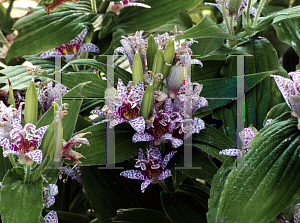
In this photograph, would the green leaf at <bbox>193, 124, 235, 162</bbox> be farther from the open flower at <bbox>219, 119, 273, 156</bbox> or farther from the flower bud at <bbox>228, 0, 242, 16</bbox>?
the flower bud at <bbox>228, 0, 242, 16</bbox>

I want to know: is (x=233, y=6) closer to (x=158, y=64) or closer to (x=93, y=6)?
(x=158, y=64)

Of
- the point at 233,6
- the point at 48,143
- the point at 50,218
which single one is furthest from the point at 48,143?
the point at 233,6

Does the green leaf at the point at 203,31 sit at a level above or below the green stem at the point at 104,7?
below

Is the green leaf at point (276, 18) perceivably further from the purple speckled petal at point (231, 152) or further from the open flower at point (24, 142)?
the open flower at point (24, 142)

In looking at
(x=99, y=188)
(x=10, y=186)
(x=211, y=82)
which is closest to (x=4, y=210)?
(x=10, y=186)

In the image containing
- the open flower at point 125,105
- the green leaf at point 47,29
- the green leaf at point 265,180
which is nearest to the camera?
the green leaf at point 265,180

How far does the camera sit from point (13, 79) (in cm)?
47

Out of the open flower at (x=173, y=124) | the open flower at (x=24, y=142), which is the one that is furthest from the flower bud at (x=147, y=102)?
the open flower at (x=24, y=142)

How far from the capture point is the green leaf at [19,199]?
273mm

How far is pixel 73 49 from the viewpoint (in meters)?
0.55

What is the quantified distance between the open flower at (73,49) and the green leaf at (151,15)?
0.19 ft

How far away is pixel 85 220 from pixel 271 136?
0.29 meters

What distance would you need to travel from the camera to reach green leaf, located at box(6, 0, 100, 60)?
51cm

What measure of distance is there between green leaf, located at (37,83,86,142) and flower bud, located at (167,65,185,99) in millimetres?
A: 105
